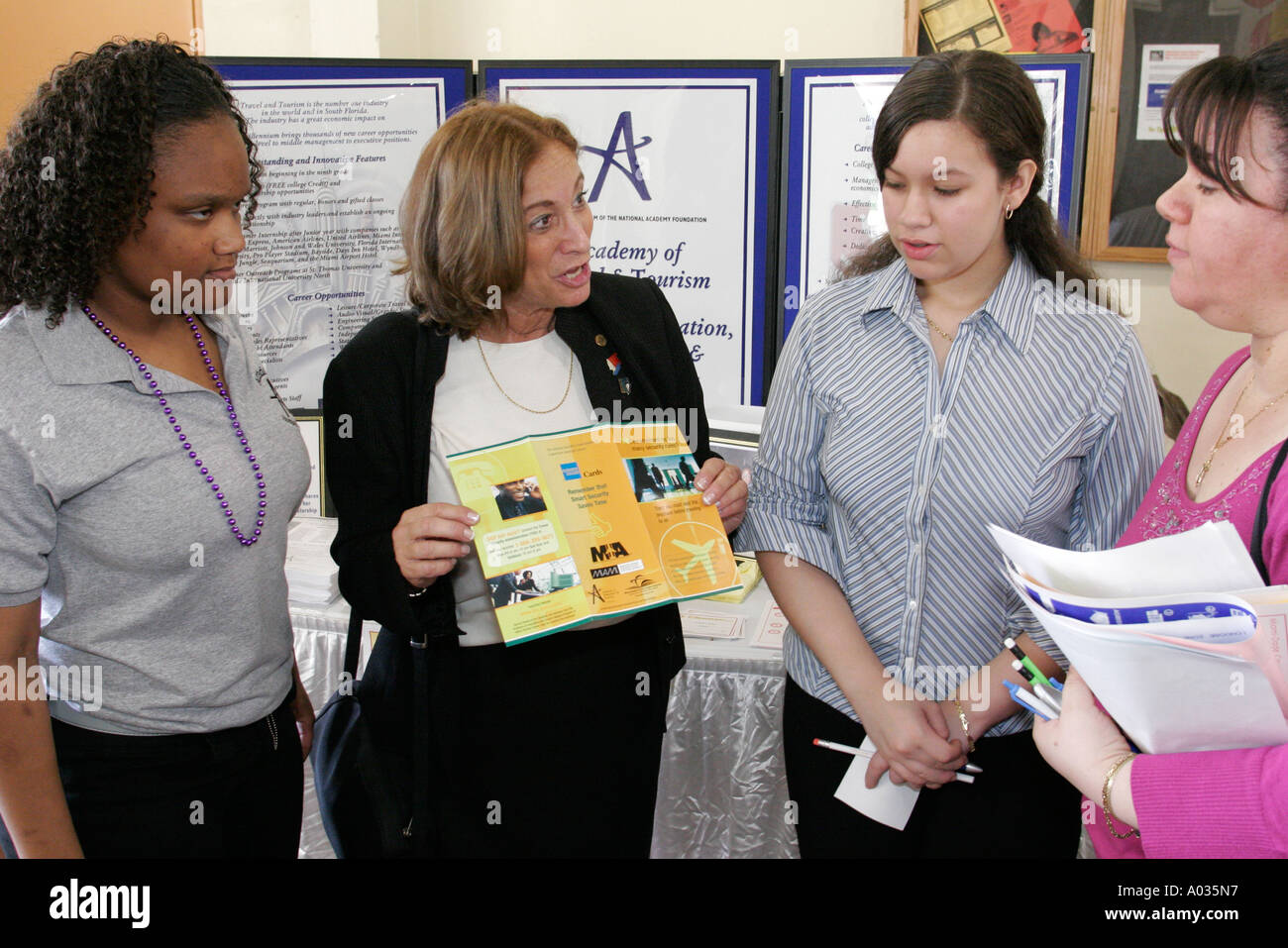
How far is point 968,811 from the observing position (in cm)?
160

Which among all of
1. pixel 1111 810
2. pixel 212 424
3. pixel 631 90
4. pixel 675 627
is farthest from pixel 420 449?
pixel 631 90

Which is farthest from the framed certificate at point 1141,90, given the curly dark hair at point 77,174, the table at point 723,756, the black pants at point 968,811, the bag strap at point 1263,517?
the curly dark hair at point 77,174

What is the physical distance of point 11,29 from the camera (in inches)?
143

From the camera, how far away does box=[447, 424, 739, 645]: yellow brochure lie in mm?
1546

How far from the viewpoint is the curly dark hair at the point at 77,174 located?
1276 millimetres

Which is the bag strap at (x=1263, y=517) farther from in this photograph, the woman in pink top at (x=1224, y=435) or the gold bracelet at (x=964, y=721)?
the gold bracelet at (x=964, y=721)

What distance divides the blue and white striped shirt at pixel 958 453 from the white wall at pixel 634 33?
2.40 meters

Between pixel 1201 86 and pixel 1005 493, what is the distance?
2.04 feet

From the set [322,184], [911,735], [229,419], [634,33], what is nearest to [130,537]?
[229,419]

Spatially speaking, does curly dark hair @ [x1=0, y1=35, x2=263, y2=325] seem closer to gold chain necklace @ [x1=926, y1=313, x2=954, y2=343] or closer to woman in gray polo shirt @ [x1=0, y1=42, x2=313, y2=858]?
woman in gray polo shirt @ [x1=0, y1=42, x2=313, y2=858]

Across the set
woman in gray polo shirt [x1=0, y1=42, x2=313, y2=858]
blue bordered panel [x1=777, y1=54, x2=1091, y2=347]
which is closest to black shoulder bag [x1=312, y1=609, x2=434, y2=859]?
woman in gray polo shirt [x1=0, y1=42, x2=313, y2=858]

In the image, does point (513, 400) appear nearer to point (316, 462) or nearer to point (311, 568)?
point (311, 568)

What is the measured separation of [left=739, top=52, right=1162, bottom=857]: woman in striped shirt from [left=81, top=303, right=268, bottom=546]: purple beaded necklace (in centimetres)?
82

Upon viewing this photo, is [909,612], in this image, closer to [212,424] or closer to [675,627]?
[675,627]
